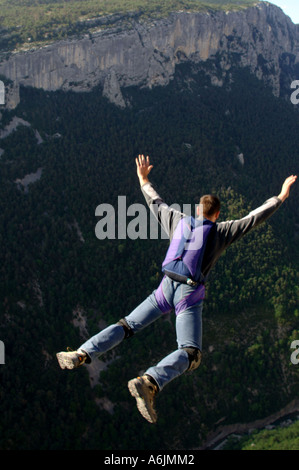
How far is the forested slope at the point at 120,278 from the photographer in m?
52.4

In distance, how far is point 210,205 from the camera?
912 centimetres

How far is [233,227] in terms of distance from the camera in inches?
363

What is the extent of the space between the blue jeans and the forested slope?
43.1 metres

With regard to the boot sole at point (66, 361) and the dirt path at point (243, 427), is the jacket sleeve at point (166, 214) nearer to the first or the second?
the boot sole at point (66, 361)

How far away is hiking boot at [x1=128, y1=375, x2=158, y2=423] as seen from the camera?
8.34 m

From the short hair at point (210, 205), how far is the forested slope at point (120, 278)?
1756 inches

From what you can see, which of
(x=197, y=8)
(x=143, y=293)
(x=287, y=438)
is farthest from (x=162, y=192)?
(x=197, y=8)

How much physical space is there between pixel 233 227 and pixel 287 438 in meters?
51.6

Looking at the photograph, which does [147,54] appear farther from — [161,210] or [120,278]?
[161,210]

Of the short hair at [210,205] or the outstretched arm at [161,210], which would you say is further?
the outstretched arm at [161,210]

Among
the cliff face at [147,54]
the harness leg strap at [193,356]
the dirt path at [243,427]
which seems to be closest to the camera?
the harness leg strap at [193,356]

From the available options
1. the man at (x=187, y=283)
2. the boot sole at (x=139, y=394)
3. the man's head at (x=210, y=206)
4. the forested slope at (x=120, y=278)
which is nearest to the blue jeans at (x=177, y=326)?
the man at (x=187, y=283)

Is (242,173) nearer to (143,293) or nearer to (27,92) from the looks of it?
(143,293)

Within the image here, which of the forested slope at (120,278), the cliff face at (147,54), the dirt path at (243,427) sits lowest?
the dirt path at (243,427)
